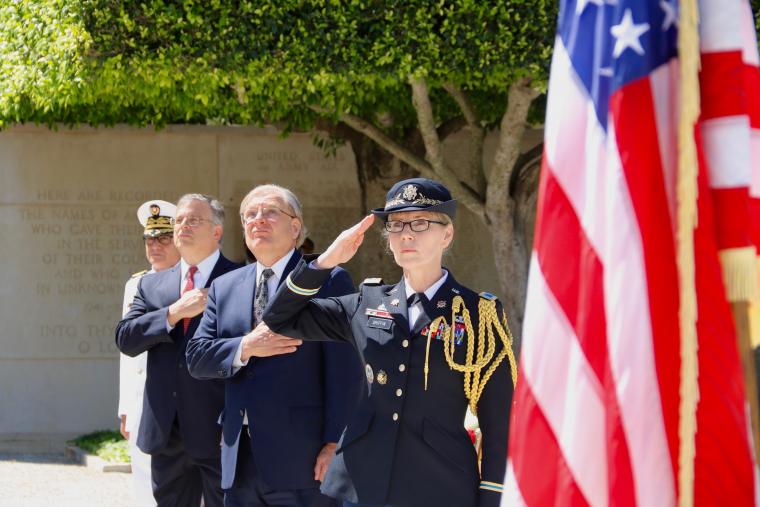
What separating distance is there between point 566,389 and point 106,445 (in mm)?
8796

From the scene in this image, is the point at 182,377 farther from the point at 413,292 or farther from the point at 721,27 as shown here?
the point at 721,27

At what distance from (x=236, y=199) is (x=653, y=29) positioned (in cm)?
979

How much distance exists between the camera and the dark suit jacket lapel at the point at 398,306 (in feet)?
12.7

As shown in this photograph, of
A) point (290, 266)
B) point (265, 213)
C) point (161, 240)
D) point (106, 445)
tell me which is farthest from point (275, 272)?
point (106, 445)

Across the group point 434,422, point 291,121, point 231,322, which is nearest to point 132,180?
point 291,121

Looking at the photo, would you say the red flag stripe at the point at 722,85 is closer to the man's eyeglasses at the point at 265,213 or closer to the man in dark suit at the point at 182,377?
the man's eyeglasses at the point at 265,213

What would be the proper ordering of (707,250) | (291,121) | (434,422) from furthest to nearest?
1. (291,121)
2. (434,422)
3. (707,250)

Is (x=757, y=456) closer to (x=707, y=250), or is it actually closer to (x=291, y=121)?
(x=707, y=250)

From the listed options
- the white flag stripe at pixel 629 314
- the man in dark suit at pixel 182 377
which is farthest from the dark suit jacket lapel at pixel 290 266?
the white flag stripe at pixel 629 314

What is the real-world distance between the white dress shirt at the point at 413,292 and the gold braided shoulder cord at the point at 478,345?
0.25 ft

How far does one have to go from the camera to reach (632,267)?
7.36 feet

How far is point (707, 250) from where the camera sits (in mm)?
2156

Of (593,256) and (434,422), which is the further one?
(434,422)

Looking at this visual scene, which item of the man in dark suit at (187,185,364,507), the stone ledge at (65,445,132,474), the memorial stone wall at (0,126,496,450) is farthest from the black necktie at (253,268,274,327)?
the memorial stone wall at (0,126,496,450)
